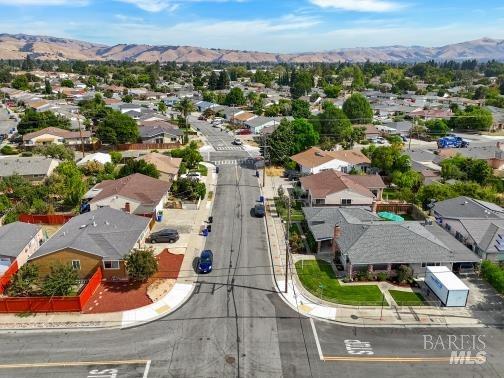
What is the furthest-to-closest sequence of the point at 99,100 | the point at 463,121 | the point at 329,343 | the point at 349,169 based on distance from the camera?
the point at 99,100
the point at 463,121
the point at 349,169
the point at 329,343

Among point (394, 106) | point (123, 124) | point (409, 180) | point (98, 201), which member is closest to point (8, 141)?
point (123, 124)

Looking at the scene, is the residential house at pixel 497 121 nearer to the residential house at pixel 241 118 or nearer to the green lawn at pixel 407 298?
the residential house at pixel 241 118

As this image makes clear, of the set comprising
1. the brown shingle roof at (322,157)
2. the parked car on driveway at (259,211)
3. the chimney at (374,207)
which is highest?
the brown shingle roof at (322,157)

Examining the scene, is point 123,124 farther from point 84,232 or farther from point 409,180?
point 409,180

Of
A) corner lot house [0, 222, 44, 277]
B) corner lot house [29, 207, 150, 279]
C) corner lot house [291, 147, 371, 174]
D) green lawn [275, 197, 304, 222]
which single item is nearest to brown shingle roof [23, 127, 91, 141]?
corner lot house [291, 147, 371, 174]

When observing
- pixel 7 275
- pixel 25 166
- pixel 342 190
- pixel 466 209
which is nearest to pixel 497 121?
pixel 466 209

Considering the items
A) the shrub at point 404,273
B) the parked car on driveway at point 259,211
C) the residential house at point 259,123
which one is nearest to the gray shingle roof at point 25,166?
the parked car on driveway at point 259,211
